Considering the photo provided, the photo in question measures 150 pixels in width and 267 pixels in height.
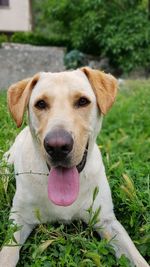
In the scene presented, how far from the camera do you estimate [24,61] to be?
30.8 feet

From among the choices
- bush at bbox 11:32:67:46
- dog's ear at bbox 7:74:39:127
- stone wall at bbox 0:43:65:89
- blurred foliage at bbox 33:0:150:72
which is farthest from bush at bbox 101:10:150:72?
dog's ear at bbox 7:74:39:127

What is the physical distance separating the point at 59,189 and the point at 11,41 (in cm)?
858

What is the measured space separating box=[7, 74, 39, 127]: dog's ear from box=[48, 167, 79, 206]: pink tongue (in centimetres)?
39

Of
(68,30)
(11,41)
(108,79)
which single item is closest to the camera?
(108,79)

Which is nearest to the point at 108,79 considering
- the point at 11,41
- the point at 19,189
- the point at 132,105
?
the point at 19,189

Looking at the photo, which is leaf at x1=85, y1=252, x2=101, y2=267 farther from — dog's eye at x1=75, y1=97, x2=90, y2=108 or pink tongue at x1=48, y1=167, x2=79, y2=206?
dog's eye at x1=75, y1=97, x2=90, y2=108

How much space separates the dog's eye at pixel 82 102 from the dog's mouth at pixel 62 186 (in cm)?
36

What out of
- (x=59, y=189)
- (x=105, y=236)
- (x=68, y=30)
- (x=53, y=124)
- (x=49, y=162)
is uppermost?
(x=53, y=124)

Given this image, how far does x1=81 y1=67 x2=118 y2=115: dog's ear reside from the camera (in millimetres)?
2863

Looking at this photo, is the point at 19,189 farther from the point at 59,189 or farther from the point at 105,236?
the point at 105,236

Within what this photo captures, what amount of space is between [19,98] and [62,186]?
1.92 feet

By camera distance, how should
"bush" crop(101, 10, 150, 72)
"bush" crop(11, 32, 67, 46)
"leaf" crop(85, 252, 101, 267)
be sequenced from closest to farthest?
"leaf" crop(85, 252, 101, 267)
"bush" crop(11, 32, 67, 46)
"bush" crop(101, 10, 150, 72)

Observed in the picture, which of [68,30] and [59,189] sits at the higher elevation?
[59,189]

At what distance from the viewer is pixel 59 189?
277 centimetres
